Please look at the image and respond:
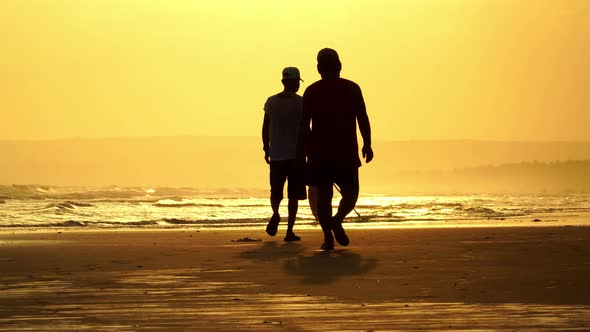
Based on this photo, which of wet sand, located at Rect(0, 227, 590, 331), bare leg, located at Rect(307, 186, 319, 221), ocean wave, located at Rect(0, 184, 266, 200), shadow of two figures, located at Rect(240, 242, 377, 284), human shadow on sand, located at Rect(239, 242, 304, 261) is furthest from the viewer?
ocean wave, located at Rect(0, 184, 266, 200)

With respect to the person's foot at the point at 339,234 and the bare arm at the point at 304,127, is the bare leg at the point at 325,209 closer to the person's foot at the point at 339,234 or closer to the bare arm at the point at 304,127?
the person's foot at the point at 339,234

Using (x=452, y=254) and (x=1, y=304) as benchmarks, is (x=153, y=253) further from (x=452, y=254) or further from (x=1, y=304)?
(x=1, y=304)

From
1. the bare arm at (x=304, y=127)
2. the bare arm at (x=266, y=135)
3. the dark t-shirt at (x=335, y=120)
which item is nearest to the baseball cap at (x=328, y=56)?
the dark t-shirt at (x=335, y=120)

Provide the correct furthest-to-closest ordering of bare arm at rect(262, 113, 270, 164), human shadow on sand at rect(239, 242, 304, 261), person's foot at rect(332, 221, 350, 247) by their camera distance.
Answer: bare arm at rect(262, 113, 270, 164) → person's foot at rect(332, 221, 350, 247) → human shadow on sand at rect(239, 242, 304, 261)

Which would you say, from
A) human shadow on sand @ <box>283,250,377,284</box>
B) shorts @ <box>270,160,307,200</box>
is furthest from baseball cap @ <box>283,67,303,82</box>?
human shadow on sand @ <box>283,250,377,284</box>

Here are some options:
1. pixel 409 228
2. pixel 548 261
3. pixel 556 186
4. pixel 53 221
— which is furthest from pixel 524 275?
pixel 556 186

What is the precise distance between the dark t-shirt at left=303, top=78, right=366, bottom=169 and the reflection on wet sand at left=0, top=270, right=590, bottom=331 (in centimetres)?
383

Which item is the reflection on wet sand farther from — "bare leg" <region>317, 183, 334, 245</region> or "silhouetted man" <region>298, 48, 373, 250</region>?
"silhouetted man" <region>298, 48, 373, 250</region>

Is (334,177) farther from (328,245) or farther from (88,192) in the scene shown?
(88,192)

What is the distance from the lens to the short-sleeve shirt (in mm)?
14070

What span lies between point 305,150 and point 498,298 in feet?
17.4

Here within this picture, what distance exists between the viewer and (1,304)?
Answer: 7.25 m

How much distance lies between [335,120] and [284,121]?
6.95ft

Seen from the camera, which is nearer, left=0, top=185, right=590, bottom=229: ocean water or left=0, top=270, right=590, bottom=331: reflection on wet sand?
left=0, top=270, right=590, bottom=331: reflection on wet sand
